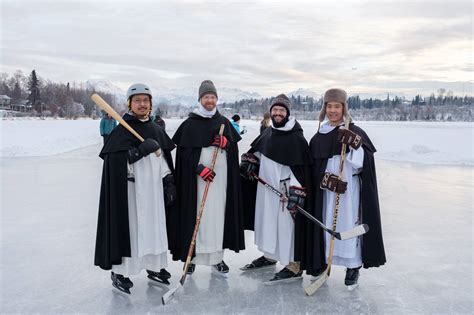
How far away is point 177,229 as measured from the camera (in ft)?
14.1

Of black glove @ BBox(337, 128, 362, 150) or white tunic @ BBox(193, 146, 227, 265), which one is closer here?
black glove @ BBox(337, 128, 362, 150)

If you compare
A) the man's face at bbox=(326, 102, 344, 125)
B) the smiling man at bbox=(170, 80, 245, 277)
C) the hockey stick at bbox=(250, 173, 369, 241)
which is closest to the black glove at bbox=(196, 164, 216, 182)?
the smiling man at bbox=(170, 80, 245, 277)

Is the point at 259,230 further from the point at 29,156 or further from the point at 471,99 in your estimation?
the point at 471,99

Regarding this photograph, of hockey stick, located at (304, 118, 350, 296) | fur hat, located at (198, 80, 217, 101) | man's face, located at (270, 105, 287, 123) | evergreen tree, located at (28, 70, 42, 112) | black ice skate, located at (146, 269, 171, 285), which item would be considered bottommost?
black ice skate, located at (146, 269, 171, 285)

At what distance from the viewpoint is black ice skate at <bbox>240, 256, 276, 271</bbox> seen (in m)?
4.75

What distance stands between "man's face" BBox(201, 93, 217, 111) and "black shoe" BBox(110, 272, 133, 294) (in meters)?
2.07

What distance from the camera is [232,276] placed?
4535 mm

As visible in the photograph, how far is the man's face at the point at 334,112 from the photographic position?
4.20m

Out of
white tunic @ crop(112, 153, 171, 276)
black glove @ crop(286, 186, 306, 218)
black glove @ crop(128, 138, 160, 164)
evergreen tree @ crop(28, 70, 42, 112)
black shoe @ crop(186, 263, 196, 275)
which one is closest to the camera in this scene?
black glove @ crop(128, 138, 160, 164)

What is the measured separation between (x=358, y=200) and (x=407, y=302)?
1.15 metres

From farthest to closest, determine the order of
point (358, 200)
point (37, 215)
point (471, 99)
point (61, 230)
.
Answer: point (471, 99) → point (37, 215) → point (61, 230) → point (358, 200)

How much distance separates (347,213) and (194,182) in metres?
1.72

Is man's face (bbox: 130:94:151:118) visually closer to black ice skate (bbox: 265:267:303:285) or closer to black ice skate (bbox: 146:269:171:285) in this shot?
black ice skate (bbox: 146:269:171:285)

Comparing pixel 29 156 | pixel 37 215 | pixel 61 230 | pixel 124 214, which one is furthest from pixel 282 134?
pixel 29 156
